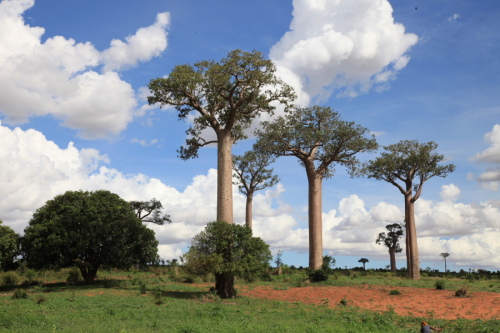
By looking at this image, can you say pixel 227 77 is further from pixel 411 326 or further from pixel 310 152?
pixel 411 326

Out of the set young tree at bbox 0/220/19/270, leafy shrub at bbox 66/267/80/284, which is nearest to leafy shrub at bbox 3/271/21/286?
young tree at bbox 0/220/19/270

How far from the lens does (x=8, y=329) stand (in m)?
15.9

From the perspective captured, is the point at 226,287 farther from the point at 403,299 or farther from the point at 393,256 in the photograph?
the point at 393,256

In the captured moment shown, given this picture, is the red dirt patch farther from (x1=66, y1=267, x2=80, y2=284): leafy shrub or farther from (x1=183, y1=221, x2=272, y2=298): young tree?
(x1=66, y1=267, x2=80, y2=284): leafy shrub

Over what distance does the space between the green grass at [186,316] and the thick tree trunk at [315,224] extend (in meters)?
11.4

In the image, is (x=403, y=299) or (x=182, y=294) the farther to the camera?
(x=182, y=294)

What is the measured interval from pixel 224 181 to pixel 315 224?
11.7 m

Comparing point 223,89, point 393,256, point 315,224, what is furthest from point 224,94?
point 393,256

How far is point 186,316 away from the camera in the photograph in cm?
1881

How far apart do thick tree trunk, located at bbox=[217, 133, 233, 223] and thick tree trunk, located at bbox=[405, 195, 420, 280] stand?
20.9 metres

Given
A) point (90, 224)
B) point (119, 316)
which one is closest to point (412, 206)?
point (90, 224)

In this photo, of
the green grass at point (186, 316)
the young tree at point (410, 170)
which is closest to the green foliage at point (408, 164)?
the young tree at point (410, 170)

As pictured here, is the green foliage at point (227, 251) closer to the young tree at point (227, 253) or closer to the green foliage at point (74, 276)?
the young tree at point (227, 253)

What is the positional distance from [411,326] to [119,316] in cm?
1188
